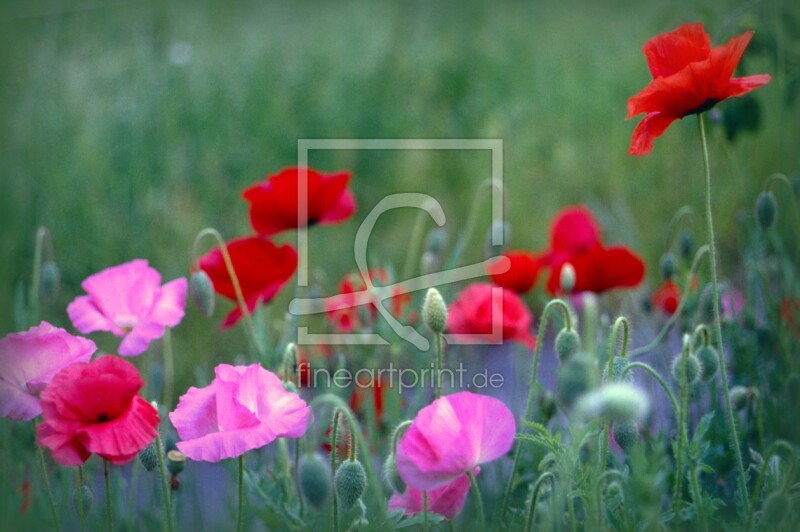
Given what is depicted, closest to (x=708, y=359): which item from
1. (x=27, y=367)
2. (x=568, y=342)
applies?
(x=568, y=342)

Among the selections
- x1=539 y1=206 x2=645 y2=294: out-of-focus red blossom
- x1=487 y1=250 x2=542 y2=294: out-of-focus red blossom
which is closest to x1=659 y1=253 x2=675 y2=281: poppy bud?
x1=539 y1=206 x2=645 y2=294: out-of-focus red blossom

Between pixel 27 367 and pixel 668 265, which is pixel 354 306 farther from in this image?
pixel 27 367

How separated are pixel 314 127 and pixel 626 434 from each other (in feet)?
7.39

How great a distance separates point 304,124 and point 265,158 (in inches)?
10.2

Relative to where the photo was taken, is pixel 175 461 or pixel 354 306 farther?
pixel 354 306

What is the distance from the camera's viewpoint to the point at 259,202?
1387mm

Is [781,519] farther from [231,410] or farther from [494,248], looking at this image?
[494,248]

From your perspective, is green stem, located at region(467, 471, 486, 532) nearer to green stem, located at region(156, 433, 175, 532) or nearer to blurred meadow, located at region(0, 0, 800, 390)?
green stem, located at region(156, 433, 175, 532)

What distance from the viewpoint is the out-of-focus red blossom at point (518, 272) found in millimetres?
1682

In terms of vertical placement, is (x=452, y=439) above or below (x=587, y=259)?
below

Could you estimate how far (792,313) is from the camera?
5.00 feet

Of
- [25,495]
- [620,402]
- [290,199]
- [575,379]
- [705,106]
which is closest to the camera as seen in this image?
[620,402]

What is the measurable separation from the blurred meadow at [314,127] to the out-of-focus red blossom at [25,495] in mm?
595

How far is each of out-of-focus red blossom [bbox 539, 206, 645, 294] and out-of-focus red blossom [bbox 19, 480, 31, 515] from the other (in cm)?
89
